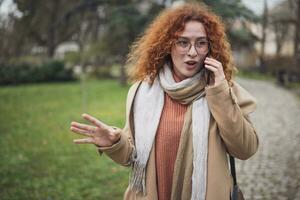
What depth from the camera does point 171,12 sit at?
2.49 m

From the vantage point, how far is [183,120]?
7.82ft

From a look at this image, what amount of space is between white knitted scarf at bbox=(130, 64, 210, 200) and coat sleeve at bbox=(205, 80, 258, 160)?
0.37 ft

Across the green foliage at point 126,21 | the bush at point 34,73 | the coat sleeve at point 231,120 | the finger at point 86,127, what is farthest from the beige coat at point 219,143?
the bush at point 34,73

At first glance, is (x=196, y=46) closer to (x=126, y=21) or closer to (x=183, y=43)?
(x=183, y=43)

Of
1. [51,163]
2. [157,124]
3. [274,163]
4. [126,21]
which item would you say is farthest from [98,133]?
[126,21]

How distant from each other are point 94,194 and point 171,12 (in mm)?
3924

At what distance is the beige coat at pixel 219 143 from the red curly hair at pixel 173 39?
0.61ft

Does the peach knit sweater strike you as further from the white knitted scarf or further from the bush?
the bush

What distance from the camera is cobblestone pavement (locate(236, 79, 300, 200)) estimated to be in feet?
19.4

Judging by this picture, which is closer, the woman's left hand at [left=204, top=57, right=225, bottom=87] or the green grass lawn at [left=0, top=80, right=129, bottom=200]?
the woman's left hand at [left=204, top=57, right=225, bottom=87]

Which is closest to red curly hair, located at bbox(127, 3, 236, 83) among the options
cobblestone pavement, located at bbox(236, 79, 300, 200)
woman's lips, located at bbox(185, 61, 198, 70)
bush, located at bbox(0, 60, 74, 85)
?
woman's lips, located at bbox(185, 61, 198, 70)

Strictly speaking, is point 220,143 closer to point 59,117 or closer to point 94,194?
point 94,194

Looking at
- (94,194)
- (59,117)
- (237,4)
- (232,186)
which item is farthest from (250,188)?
(237,4)

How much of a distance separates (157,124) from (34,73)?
27.1 m
